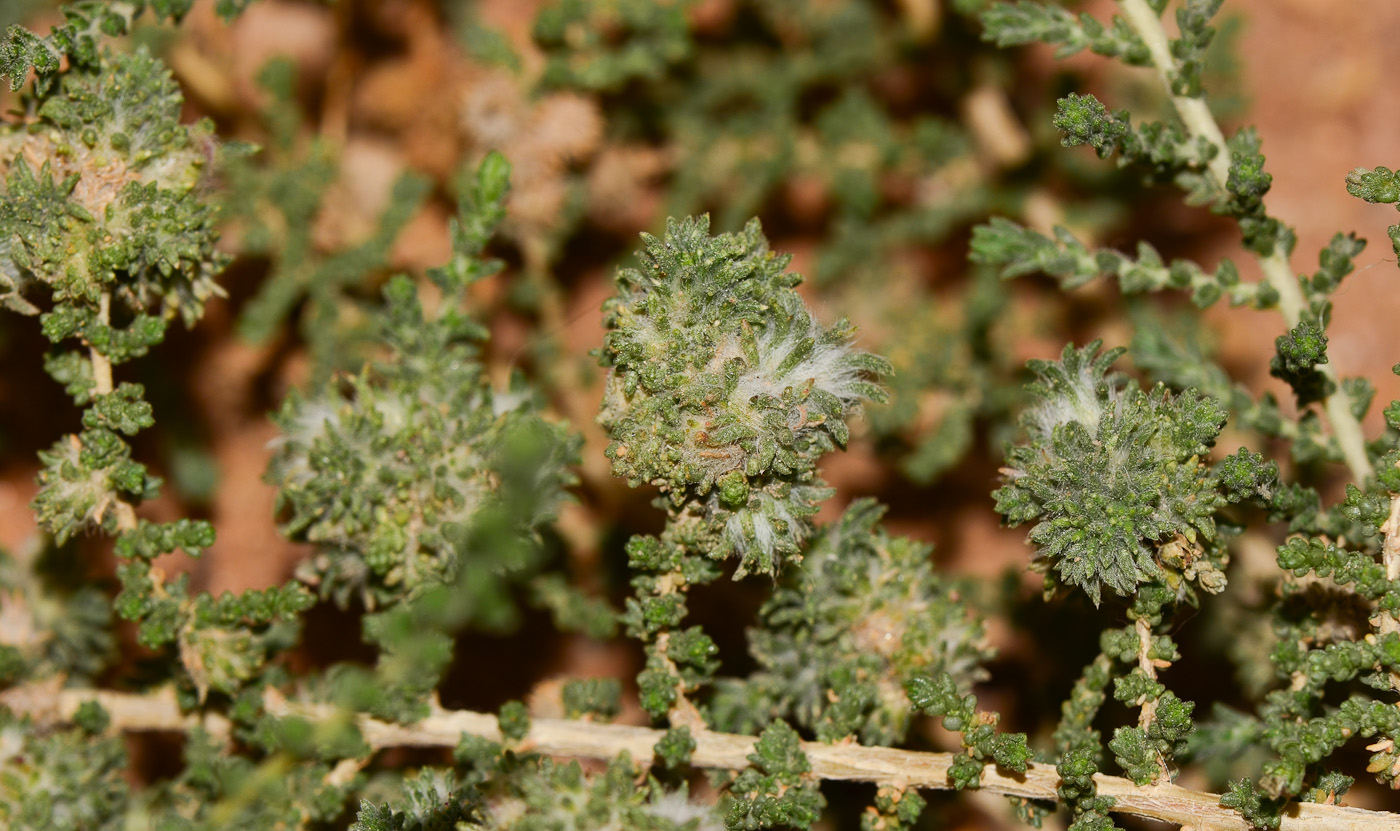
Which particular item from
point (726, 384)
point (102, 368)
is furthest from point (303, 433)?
point (726, 384)

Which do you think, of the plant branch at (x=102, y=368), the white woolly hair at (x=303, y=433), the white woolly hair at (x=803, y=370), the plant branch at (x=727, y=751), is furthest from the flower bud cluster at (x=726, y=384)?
the plant branch at (x=102, y=368)

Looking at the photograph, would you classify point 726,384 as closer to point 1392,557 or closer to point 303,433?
point 303,433

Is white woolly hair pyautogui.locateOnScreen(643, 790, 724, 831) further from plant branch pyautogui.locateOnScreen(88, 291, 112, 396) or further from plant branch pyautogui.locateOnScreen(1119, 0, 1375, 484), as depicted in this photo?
plant branch pyautogui.locateOnScreen(1119, 0, 1375, 484)

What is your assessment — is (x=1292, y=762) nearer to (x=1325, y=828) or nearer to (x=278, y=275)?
(x=1325, y=828)

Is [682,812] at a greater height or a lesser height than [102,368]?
lesser

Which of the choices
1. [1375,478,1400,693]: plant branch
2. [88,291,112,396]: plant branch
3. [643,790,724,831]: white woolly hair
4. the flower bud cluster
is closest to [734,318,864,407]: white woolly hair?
the flower bud cluster

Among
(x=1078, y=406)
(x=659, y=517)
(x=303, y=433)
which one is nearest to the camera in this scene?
(x=1078, y=406)

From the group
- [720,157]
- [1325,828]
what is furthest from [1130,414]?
[720,157]
